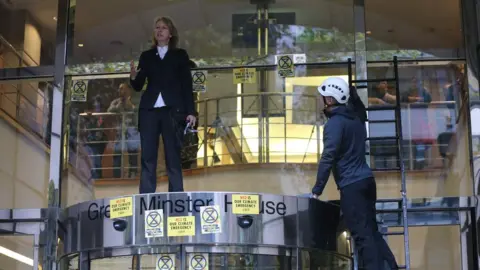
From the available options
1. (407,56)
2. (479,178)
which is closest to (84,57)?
(407,56)

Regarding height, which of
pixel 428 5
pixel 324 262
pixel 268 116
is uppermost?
pixel 428 5

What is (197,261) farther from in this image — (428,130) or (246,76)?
(428,130)

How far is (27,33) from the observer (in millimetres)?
7734

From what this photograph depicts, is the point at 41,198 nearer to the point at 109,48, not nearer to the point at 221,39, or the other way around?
the point at 109,48

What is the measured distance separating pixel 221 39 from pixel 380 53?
1.43 m

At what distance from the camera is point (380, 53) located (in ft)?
23.8

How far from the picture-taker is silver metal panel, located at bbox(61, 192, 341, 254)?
5559 millimetres

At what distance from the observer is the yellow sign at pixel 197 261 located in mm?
5527

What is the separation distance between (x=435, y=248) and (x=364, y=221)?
134cm

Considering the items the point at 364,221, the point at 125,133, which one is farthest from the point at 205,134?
the point at 364,221

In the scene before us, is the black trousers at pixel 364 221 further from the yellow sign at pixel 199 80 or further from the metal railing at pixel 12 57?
the metal railing at pixel 12 57

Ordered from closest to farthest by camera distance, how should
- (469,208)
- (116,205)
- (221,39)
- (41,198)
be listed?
(116,205) < (469,208) < (41,198) < (221,39)

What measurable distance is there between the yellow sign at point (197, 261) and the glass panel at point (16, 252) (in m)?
1.99

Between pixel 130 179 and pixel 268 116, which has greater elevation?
pixel 268 116
